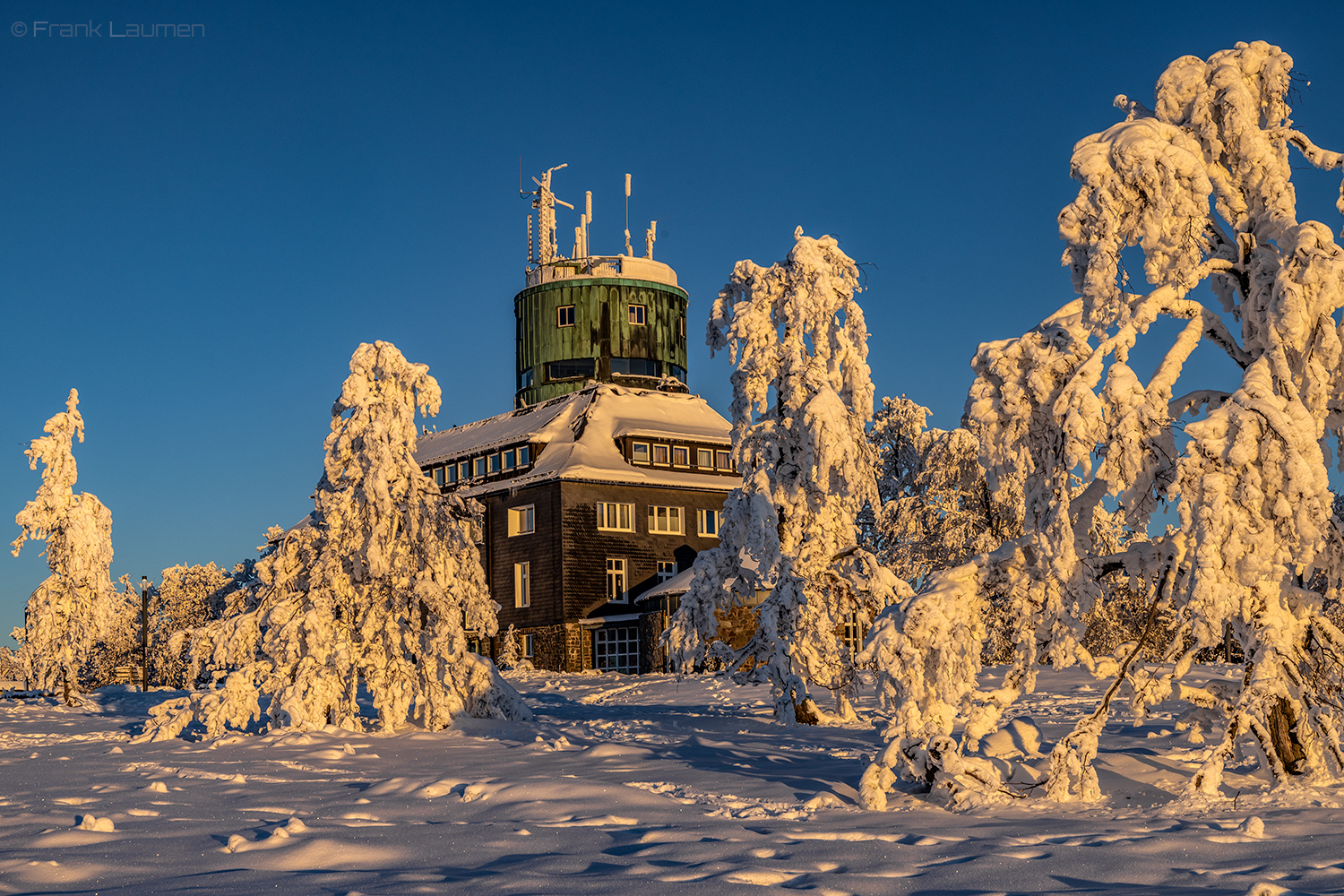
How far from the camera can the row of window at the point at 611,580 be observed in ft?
147

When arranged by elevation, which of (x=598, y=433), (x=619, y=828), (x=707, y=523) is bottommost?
(x=619, y=828)

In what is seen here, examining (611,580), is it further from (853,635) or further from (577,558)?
(853,635)

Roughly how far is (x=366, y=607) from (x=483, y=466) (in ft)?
86.3

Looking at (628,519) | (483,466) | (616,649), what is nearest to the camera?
(616,649)

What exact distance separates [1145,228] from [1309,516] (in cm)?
297

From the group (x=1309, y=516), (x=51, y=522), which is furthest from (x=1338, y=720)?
(x=51, y=522)

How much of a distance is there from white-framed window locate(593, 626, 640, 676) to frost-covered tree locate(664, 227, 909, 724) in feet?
69.6

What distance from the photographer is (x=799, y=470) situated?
22.2 metres

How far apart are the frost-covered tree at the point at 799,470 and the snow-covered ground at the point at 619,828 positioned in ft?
12.6

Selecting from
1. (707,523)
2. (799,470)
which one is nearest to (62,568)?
(707,523)

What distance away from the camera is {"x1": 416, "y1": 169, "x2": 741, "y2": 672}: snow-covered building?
44.0m

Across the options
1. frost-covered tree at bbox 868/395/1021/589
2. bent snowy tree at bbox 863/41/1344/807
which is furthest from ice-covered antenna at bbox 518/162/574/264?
bent snowy tree at bbox 863/41/1344/807

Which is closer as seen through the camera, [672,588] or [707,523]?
[672,588]

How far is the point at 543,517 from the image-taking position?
146 feet
